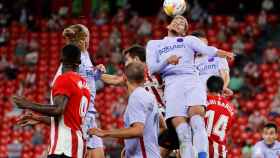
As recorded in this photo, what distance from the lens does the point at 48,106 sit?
8.85m

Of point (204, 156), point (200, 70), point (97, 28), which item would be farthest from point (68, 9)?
point (204, 156)

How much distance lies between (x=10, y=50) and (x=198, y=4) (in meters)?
5.58

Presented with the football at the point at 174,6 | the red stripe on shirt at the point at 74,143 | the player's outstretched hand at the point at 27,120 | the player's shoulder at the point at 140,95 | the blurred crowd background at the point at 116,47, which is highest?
the blurred crowd background at the point at 116,47

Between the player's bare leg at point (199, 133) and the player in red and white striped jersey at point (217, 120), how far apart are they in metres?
0.60

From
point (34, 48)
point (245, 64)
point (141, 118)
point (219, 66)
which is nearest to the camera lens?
point (141, 118)

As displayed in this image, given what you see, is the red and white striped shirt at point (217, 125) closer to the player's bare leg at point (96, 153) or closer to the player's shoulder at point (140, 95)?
the player's bare leg at point (96, 153)

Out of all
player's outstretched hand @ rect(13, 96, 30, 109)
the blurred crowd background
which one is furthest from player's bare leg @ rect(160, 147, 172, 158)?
the blurred crowd background

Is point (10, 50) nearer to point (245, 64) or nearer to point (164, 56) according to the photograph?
point (245, 64)

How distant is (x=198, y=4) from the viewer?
2514cm

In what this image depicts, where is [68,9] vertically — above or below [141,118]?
above

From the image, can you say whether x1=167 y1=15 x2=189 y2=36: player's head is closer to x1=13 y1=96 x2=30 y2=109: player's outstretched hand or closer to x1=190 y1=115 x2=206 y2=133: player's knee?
x1=190 y1=115 x2=206 y2=133: player's knee

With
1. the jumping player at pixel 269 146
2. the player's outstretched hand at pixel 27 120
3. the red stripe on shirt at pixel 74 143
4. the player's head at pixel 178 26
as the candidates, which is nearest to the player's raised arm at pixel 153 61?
the player's head at pixel 178 26

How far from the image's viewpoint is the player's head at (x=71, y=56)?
357 inches

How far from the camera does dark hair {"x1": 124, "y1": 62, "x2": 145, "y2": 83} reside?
886 centimetres
